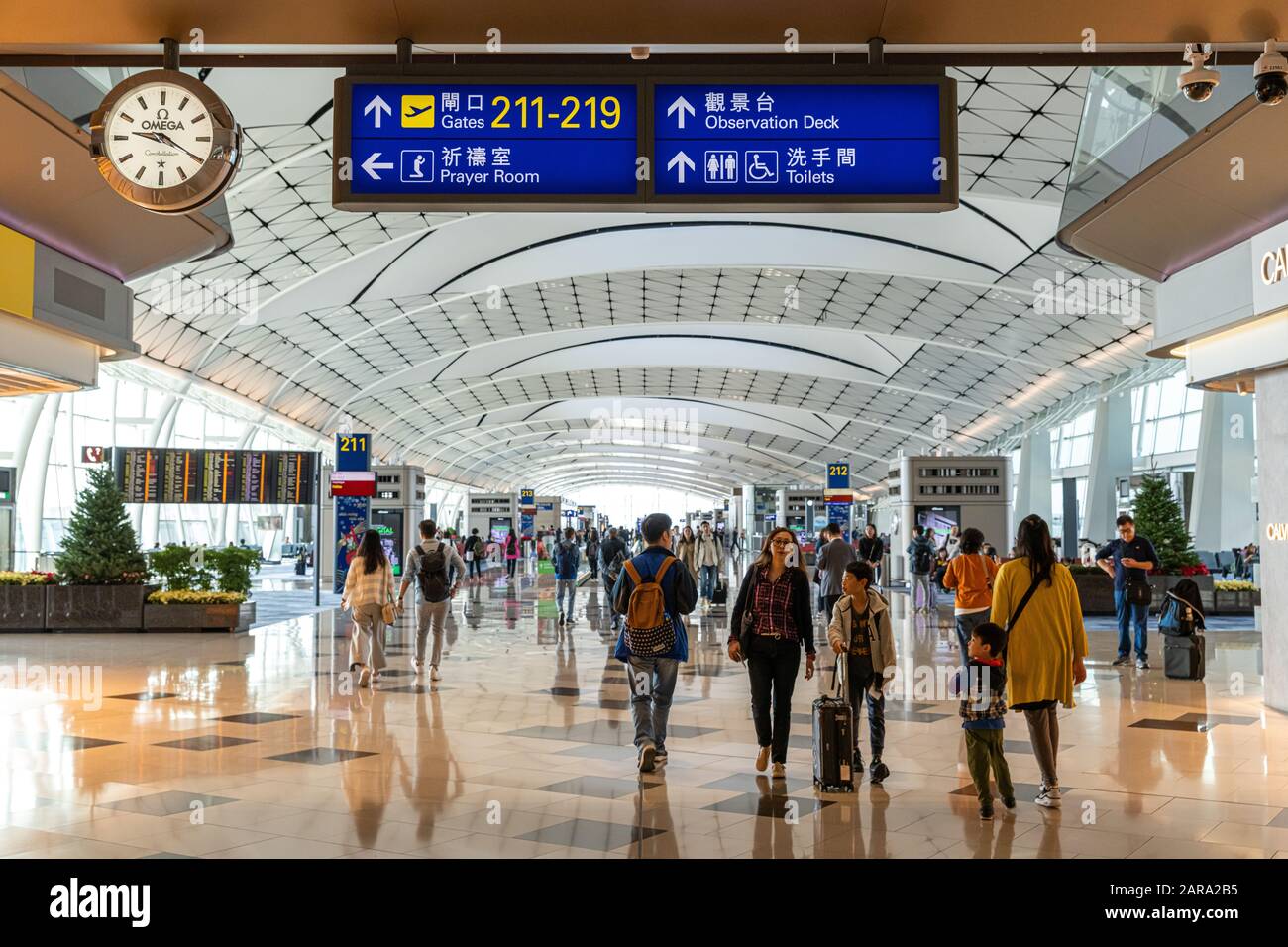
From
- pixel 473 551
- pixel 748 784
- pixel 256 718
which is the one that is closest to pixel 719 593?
pixel 256 718

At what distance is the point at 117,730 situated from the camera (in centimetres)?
898

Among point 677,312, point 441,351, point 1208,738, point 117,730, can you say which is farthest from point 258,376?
point 1208,738

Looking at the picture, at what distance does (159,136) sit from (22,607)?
1597 cm

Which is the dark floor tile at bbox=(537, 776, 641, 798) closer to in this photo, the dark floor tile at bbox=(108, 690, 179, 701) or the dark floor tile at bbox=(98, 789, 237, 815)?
the dark floor tile at bbox=(98, 789, 237, 815)

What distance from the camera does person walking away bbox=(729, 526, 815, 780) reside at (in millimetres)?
7285

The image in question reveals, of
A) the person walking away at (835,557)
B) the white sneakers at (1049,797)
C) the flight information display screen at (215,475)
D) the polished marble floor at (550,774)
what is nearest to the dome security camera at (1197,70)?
the polished marble floor at (550,774)

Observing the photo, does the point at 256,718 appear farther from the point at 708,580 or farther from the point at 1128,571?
the point at 708,580

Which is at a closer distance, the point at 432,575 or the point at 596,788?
the point at 596,788

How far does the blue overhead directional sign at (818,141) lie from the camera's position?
526 centimetres

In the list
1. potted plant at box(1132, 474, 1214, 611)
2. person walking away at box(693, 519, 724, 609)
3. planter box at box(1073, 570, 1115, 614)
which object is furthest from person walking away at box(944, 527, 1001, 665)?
planter box at box(1073, 570, 1115, 614)

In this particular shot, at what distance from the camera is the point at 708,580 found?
77.6 feet

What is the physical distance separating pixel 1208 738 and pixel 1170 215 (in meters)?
4.40
